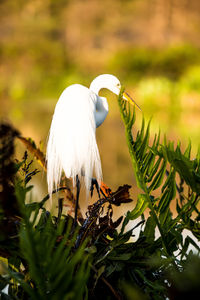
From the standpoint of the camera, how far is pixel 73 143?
104 cm

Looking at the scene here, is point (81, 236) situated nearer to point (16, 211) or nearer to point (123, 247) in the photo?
point (123, 247)

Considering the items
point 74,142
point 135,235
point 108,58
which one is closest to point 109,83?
point 74,142

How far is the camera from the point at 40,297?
1.15 ft

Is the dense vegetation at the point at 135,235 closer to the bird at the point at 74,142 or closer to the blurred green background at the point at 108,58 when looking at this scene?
the bird at the point at 74,142

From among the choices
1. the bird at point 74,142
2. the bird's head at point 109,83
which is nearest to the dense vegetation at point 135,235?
the bird at point 74,142

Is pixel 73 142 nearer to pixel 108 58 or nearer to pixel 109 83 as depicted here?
pixel 109 83

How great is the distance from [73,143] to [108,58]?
17765 millimetres

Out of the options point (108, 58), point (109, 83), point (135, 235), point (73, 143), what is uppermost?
point (108, 58)

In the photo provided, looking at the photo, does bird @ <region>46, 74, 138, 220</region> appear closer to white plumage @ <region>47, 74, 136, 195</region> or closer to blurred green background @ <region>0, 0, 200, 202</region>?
white plumage @ <region>47, 74, 136, 195</region>

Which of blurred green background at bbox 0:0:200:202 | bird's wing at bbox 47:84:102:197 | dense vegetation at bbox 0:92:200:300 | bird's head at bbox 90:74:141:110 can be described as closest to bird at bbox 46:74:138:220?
bird's wing at bbox 47:84:102:197

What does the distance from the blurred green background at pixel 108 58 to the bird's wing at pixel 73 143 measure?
216 cm

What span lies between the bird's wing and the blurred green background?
84.9 inches

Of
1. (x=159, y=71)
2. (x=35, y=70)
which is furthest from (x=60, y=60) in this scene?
(x=159, y=71)

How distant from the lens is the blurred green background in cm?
706
